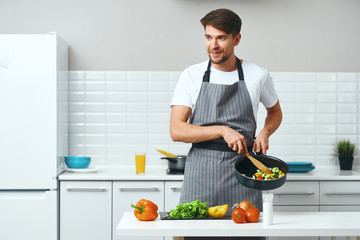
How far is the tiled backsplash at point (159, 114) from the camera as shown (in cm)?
406

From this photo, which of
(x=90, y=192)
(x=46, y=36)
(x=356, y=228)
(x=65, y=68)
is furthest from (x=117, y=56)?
(x=356, y=228)

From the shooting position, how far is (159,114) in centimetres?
408

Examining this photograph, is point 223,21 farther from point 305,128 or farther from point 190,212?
point 305,128

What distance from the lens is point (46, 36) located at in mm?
3469

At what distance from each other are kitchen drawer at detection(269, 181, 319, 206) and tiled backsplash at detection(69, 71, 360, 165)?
1.91 feet

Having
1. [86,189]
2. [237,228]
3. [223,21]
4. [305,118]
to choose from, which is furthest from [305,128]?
[237,228]

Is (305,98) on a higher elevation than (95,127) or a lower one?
higher

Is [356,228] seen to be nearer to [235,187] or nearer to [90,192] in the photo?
[235,187]

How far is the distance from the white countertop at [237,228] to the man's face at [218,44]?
842 mm

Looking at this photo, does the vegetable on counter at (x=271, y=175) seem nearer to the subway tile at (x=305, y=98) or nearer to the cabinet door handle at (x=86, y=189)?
the cabinet door handle at (x=86, y=189)

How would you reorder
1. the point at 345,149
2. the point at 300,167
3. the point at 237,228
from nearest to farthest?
the point at 237,228 → the point at 300,167 → the point at 345,149

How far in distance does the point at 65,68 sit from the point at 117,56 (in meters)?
0.47

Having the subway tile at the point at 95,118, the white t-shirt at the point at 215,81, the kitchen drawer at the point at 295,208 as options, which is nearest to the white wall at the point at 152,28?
the subway tile at the point at 95,118

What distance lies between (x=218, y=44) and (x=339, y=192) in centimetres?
182
